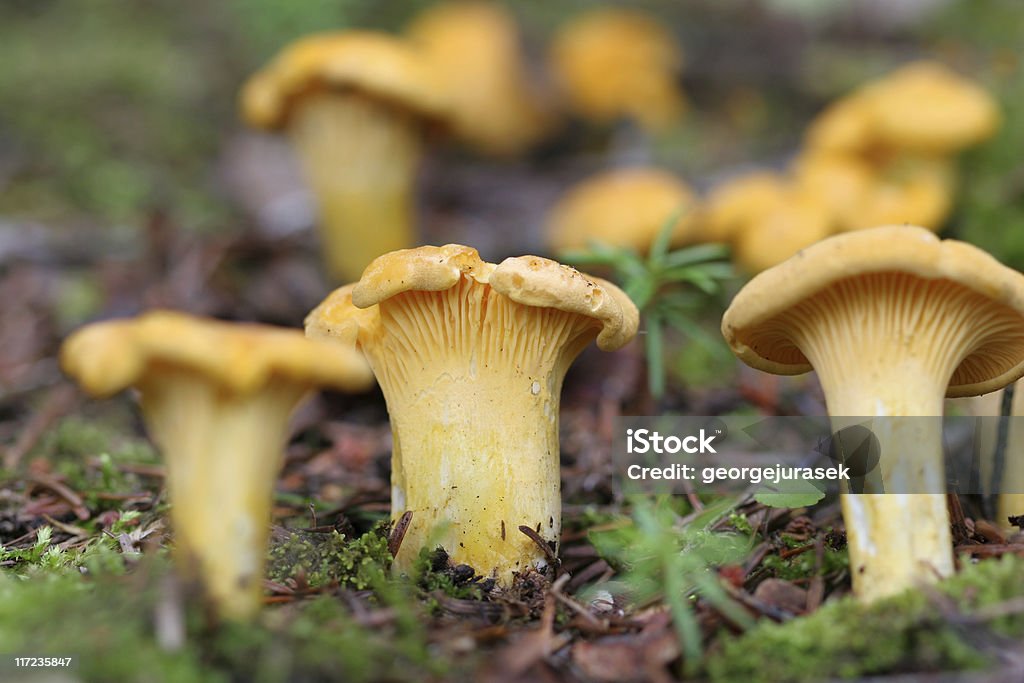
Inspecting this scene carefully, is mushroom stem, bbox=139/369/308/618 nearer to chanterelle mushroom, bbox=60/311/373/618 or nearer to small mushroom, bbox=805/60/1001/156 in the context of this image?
chanterelle mushroom, bbox=60/311/373/618

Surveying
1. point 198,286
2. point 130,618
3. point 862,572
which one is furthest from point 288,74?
point 862,572

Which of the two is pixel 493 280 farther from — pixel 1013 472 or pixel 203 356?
pixel 1013 472

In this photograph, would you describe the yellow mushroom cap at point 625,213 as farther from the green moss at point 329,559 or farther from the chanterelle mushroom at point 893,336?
the green moss at point 329,559

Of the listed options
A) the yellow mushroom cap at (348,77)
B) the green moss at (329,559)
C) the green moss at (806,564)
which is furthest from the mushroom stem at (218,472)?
the yellow mushroom cap at (348,77)

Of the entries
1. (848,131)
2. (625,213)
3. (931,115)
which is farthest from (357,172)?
(931,115)

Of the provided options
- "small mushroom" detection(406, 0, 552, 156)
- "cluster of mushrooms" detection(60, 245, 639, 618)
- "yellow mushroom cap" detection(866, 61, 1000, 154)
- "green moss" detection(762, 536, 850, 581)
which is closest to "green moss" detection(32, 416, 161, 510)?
"cluster of mushrooms" detection(60, 245, 639, 618)

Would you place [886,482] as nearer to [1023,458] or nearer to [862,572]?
[862,572]
